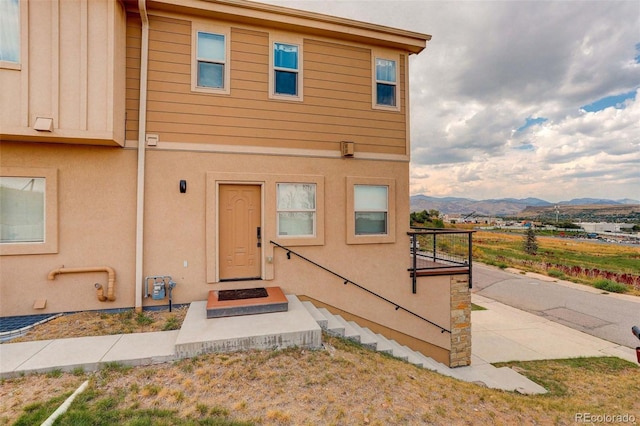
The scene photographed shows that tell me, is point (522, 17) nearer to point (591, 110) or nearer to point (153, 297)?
point (153, 297)

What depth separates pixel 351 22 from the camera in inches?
221

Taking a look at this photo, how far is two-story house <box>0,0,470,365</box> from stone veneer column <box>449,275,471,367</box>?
0.11 ft

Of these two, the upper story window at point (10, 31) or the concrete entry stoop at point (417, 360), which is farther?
the concrete entry stoop at point (417, 360)

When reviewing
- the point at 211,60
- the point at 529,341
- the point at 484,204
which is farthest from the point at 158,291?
the point at 484,204

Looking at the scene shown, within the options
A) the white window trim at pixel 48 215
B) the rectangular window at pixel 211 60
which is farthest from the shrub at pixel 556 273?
the white window trim at pixel 48 215

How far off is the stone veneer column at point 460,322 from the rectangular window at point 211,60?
6.43 m

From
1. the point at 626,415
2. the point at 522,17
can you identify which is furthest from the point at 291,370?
the point at 522,17

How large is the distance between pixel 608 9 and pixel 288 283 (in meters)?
12.4

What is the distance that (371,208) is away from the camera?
6133 millimetres

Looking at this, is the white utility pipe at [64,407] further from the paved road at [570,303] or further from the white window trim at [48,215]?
the paved road at [570,303]

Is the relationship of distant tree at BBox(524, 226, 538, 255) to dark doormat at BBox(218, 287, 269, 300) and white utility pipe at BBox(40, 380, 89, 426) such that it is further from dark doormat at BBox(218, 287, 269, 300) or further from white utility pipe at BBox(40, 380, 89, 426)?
white utility pipe at BBox(40, 380, 89, 426)

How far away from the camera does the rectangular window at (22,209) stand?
14.6 feet

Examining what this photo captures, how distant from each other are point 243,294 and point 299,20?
17.6 feet

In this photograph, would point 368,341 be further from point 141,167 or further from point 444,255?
point 141,167
